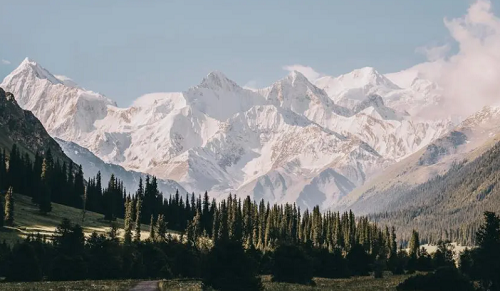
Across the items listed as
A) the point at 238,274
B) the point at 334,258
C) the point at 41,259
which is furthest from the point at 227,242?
the point at 334,258

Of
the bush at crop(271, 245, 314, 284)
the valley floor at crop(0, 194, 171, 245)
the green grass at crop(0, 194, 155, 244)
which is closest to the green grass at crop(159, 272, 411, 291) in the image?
the bush at crop(271, 245, 314, 284)

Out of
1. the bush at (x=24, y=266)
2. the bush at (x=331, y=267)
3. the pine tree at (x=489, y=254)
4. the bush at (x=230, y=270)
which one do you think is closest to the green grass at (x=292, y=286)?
the bush at (x=230, y=270)

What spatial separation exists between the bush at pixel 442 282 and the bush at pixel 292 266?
48.3ft

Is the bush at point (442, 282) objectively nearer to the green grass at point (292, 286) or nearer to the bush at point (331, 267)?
the green grass at point (292, 286)

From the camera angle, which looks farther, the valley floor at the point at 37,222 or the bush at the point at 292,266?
the valley floor at the point at 37,222

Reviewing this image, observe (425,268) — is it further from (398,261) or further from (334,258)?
(334,258)

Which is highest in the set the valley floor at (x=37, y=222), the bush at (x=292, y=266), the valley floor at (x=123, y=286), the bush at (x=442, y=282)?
the valley floor at (x=37, y=222)

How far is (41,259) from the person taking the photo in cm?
9219

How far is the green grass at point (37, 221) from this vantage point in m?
140

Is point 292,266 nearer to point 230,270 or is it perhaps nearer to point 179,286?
point 179,286

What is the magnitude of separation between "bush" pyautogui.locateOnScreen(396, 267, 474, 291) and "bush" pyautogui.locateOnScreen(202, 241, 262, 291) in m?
17.6

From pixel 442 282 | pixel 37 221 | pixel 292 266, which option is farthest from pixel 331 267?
pixel 37 221

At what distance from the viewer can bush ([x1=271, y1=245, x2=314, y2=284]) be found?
8819 centimetres

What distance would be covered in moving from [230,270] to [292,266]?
21.0 meters
